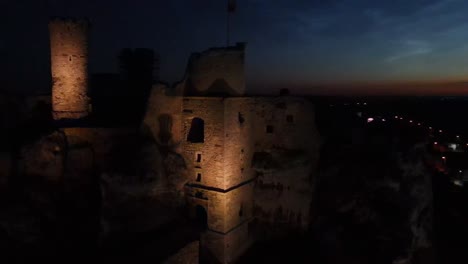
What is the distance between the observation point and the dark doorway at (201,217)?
2262cm

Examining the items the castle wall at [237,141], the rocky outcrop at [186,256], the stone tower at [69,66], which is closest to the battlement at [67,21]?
the stone tower at [69,66]

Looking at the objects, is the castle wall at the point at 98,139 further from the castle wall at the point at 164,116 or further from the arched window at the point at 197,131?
the arched window at the point at 197,131

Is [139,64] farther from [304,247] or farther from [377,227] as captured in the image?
[377,227]

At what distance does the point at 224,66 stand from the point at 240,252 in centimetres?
1202

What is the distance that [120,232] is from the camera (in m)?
19.4

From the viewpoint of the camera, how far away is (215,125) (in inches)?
859

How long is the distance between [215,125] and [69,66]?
400 inches

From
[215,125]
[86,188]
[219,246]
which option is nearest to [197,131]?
[215,125]

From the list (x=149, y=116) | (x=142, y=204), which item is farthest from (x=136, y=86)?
(x=142, y=204)

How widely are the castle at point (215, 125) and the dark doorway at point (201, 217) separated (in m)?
0.07

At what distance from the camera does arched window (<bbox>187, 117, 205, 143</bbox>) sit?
22859mm

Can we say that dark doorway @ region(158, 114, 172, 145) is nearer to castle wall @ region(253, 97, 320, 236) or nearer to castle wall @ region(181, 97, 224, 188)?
castle wall @ region(181, 97, 224, 188)

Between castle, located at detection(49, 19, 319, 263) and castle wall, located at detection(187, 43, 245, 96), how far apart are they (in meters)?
0.06

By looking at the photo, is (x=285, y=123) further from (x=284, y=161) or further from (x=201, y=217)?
(x=201, y=217)
